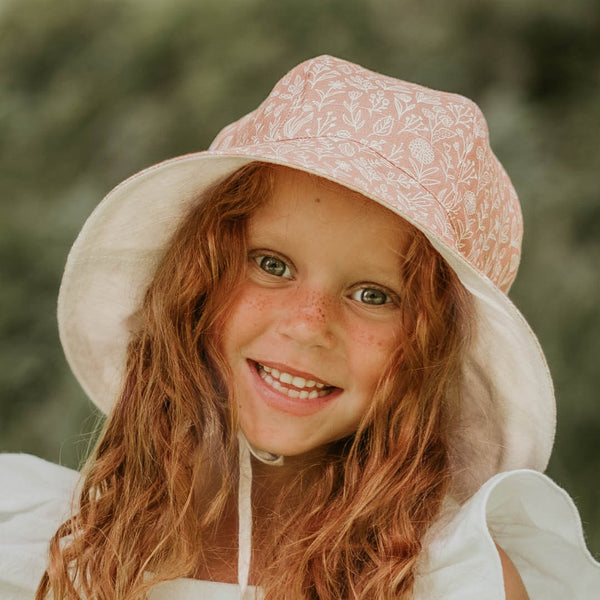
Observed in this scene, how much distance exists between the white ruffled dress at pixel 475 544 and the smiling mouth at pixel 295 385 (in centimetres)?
20

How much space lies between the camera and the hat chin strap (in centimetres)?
101

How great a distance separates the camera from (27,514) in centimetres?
113

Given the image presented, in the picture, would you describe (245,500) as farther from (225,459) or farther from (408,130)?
(408,130)

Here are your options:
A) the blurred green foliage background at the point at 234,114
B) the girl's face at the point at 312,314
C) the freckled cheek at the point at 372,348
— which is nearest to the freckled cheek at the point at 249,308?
the girl's face at the point at 312,314

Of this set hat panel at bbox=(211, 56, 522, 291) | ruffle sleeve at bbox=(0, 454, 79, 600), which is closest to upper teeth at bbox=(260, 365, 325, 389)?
hat panel at bbox=(211, 56, 522, 291)

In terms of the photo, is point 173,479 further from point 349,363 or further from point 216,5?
point 216,5

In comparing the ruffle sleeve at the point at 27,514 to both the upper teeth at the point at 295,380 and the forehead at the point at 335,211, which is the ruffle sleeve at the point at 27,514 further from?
the forehead at the point at 335,211

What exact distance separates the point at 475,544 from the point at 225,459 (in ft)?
1.08

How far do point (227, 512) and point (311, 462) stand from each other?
0.12 metres

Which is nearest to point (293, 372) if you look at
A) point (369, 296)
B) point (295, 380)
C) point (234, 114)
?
point (295, 380)

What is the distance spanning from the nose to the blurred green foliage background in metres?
0.70

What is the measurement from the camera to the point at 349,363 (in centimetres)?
101

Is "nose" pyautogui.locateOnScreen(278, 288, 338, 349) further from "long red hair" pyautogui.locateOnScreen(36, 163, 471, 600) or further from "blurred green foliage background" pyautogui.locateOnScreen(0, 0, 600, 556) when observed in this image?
"blurred green foliage background" pyautogui.locateOnScreen(0, 0, 600, 556)

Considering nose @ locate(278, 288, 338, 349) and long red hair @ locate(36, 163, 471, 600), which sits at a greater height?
nose @ locate(278, 288, 338, 349)
